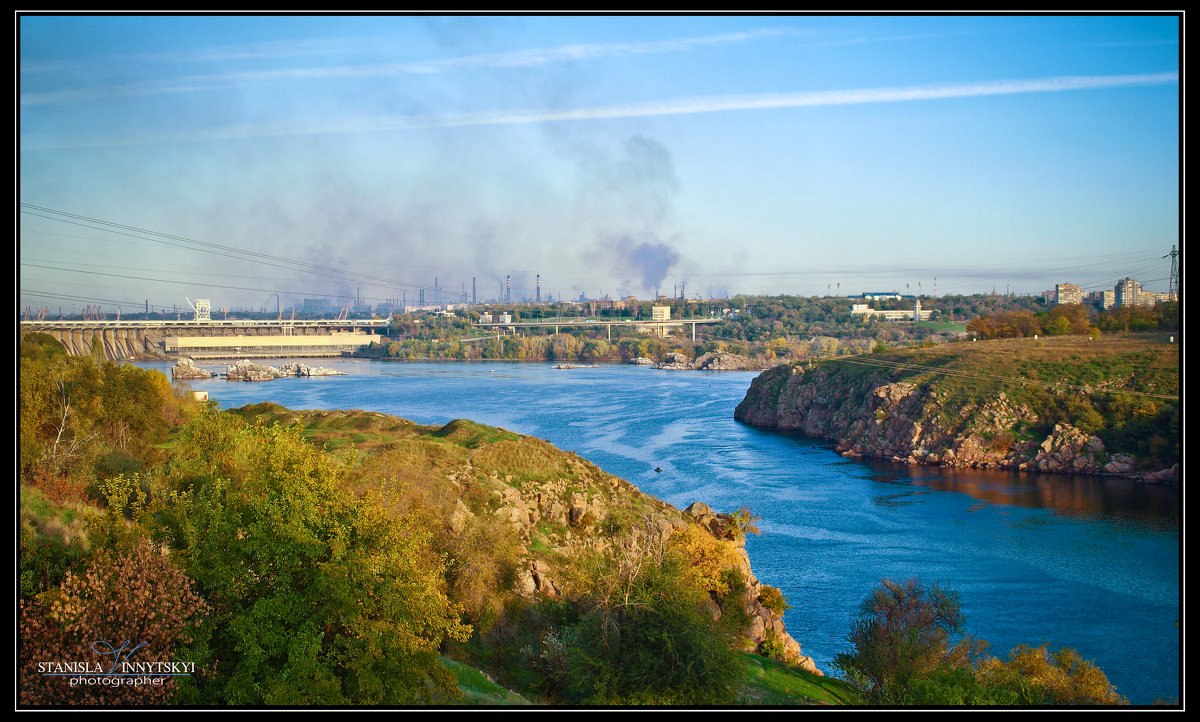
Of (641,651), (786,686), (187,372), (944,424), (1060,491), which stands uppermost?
(187,372)

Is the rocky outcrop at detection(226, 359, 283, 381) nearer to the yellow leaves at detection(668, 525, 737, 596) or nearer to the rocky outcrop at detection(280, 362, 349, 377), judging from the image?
the rocky outcrop at detection(280, 362, 349, 377)

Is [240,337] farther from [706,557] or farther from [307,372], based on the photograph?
[706,557]

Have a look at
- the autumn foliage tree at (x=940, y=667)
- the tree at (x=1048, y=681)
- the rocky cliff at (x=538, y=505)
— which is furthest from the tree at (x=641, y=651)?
the tree at (x=1048, y=681)

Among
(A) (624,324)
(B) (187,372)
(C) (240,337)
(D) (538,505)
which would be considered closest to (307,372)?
(B) (187,372)

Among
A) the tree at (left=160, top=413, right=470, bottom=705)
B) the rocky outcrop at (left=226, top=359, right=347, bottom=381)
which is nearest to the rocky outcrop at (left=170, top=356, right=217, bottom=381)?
the rocky outcrop at (left=226, top=359, right=347, bottom=381)
